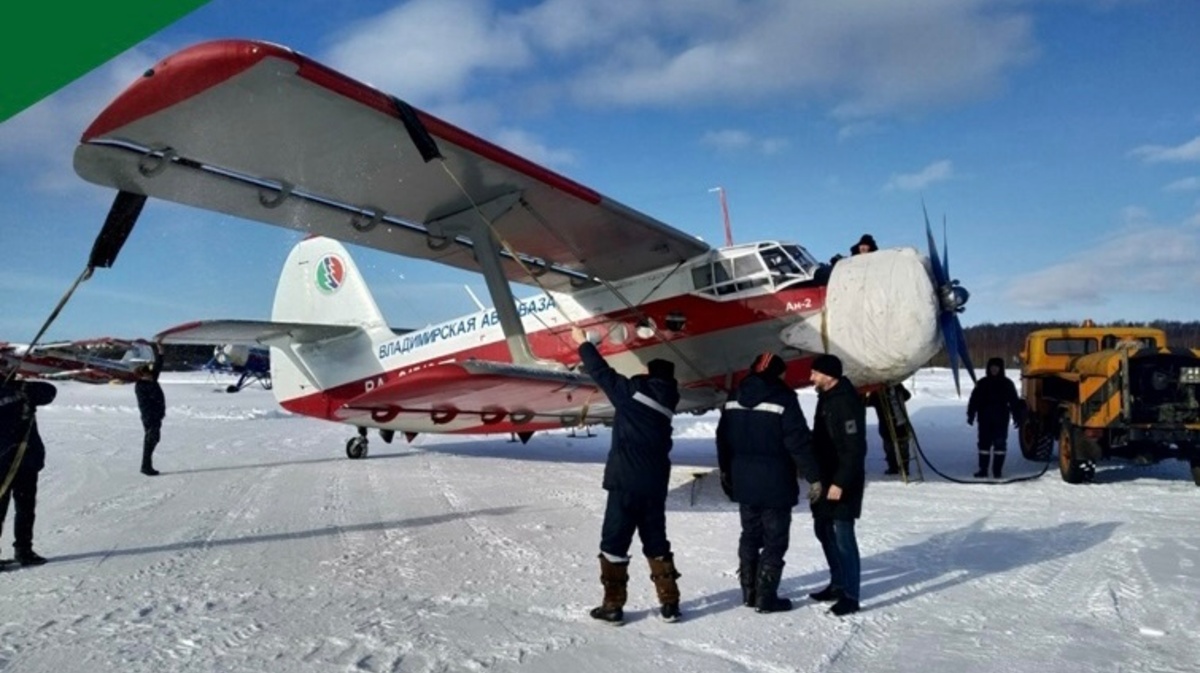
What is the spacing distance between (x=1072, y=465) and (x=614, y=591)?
7.70m

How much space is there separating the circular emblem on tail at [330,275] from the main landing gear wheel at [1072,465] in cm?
1157

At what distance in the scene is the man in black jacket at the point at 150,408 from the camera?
10.2m

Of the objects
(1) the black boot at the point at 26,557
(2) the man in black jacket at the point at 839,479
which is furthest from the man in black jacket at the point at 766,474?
(1) the black boot at the point at 26,557

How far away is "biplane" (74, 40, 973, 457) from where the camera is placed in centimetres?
513

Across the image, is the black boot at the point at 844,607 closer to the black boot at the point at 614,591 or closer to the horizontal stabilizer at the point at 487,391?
the black boot at the point at 614,591

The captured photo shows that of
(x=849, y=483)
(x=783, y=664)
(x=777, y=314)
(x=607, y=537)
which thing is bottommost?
(x=783, y=664)

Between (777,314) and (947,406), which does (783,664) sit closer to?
(777,314)

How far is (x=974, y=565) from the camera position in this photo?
521cm

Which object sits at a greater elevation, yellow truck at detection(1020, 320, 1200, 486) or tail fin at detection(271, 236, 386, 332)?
tail fin at detection(271, 236, 386, 332)

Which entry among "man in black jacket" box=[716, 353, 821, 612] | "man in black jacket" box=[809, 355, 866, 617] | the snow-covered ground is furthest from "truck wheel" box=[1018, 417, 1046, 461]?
"man in black jacket" box=[716, 353, 821, 612]

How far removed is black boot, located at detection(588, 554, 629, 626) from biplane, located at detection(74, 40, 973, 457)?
3.01 metres

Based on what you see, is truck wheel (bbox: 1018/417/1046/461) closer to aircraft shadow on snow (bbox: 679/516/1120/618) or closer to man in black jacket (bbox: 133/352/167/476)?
aircraft shadow on snow (bbox: 679/516/1120/618)

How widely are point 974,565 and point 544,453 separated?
8.71 meters

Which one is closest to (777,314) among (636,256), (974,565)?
(636,256)
